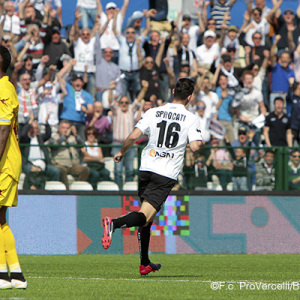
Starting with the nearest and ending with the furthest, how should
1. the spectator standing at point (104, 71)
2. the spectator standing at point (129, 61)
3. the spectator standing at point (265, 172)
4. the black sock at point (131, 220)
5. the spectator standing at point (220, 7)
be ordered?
the black sock at point (131, 220) < the spectator standing at point (265, 172) < the spectator standing at point (104, 71) < the spectator standing at point (129, 61) < the spectator standing at point (220, 7)

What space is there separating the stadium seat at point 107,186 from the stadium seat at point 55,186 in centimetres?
68

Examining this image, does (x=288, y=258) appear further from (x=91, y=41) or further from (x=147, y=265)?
(x=91, y=41)

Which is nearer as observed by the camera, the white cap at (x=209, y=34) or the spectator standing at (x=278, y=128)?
the spectator standing at (x=278, y=128)

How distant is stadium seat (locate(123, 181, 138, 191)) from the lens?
13516mm

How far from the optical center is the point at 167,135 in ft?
26.1

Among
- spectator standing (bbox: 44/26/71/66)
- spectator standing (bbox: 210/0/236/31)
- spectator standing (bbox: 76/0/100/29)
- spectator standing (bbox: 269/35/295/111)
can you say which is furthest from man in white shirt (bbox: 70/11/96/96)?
spectator standing (bbox: 269/35/295/111)

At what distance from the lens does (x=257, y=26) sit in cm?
1727

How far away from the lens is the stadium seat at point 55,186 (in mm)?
13484

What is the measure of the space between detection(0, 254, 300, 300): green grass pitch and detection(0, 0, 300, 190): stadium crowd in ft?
5.82

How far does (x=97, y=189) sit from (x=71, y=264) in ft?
10.1

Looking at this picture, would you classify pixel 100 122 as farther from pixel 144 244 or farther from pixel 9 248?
pixel 9 248

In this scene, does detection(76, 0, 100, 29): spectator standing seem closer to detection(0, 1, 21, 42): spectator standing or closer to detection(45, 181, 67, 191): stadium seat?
detection(0, 1, 21, 42): spectator standing

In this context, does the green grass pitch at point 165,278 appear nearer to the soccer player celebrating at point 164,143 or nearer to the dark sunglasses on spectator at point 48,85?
the soccer player celebrating at point 164,143

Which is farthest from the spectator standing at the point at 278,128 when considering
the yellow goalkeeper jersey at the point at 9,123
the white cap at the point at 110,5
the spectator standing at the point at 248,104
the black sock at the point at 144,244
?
the yellow goalkeeper jersey at the point at 9,123
